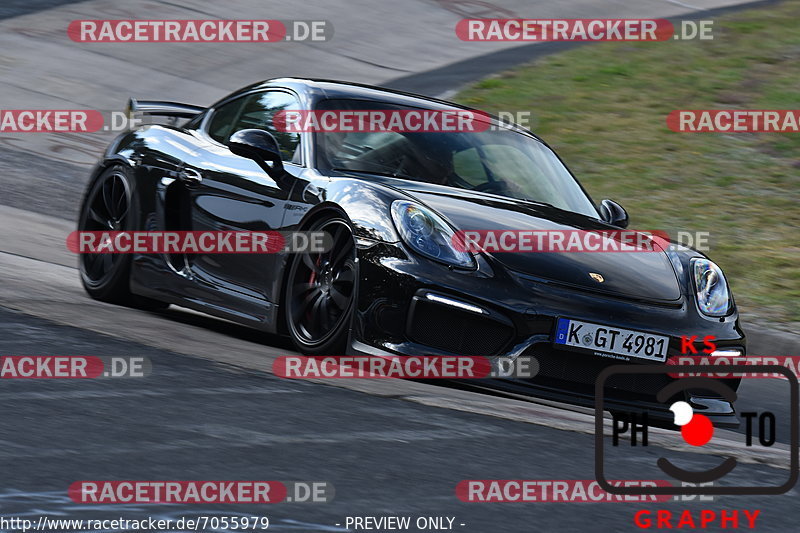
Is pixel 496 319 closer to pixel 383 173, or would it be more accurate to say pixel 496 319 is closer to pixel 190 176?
pixel 383 173

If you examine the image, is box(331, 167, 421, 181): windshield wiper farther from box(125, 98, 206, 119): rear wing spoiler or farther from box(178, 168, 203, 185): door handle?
box(125, 98, 206, 119): rear wing spoiler

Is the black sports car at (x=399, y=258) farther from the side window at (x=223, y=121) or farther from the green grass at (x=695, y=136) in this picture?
the green grass at (x=695, y=136)

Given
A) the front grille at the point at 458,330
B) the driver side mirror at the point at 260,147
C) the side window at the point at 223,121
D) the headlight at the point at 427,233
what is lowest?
the front grille at the point at 458,330

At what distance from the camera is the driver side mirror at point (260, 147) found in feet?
21.4

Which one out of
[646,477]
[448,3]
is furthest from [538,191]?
[448,3]

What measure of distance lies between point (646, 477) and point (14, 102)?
10782 mm

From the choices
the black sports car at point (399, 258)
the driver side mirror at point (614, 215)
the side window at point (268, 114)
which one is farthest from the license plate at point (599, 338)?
the side window at point (268, 114)

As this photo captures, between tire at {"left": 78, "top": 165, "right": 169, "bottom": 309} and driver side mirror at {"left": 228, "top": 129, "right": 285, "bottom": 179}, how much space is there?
45.1 inches

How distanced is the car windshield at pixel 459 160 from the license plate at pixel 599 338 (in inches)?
51.0

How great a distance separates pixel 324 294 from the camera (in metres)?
6.03

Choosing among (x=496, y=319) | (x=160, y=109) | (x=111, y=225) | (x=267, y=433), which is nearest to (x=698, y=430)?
(x=496, y=319)

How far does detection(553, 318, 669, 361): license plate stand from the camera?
5.55 metres

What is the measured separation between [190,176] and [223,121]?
1.77 feet

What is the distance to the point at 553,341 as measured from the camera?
5547 millimetres
